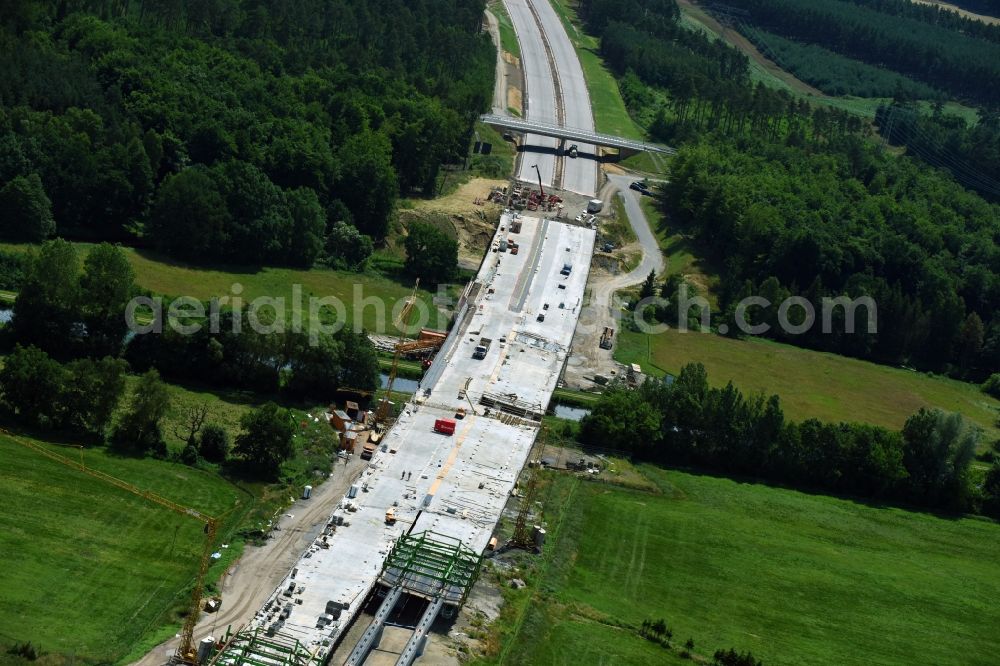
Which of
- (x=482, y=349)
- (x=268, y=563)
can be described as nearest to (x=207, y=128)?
(x=482, y=349)

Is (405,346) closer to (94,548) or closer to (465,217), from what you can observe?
(465,217)

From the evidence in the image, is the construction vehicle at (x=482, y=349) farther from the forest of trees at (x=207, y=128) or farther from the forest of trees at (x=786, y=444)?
the forest of trees at (x=207, y=128)

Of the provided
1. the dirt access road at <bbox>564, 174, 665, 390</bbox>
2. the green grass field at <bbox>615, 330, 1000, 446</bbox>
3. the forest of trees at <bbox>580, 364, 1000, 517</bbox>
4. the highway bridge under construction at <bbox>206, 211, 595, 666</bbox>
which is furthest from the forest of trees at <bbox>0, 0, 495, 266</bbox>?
the forest of trees at <bbox>580, 364, 1000, 517</bbox>

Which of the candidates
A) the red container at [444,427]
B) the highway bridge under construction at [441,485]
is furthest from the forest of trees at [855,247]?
the red container at [444,427]

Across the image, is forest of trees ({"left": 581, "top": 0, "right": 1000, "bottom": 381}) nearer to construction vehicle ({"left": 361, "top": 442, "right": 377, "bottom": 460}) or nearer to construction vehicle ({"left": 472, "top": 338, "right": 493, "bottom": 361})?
construction vehicle ({"left": 472, "top": 338, "right": 493, "bottom": 361})

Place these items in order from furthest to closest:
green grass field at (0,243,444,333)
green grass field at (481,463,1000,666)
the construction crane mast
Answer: the construction crane mast → green grass field at (0,243,444,333) → green grass field at (481,463,1000,666)

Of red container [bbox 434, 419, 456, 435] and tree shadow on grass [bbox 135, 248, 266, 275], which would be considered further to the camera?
tree shadow on grass [bbox 135, 248, 266, 275]

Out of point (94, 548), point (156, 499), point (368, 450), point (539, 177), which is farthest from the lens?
point (539, 177)
